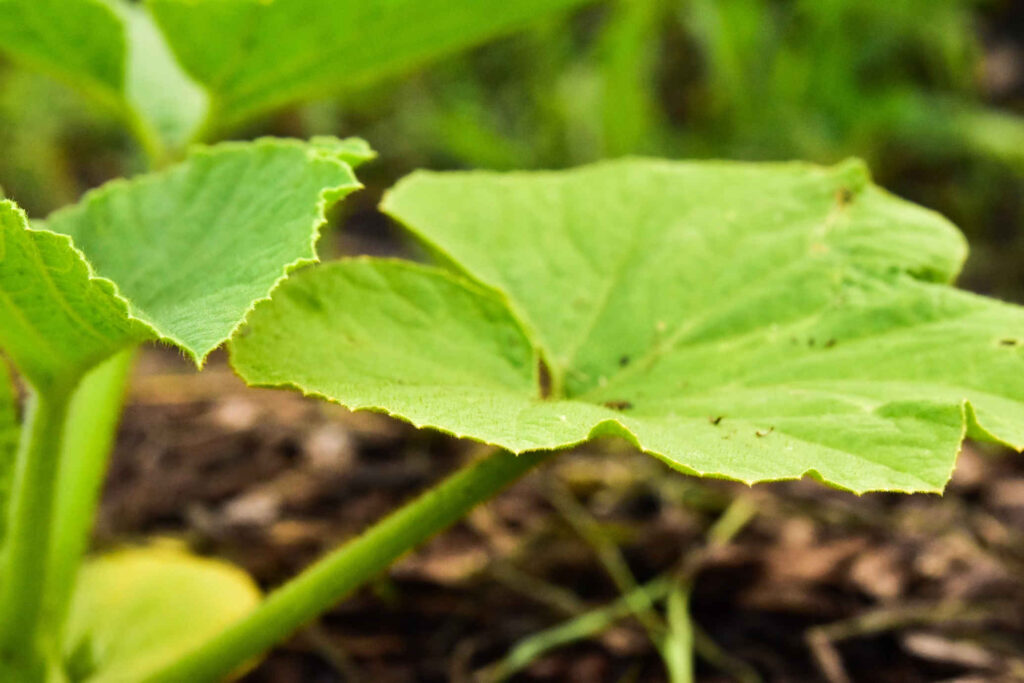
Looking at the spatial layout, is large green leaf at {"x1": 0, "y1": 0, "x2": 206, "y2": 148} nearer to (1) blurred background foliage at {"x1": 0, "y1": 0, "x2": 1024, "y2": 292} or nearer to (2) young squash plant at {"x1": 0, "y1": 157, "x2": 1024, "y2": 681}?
(2) young squash plant at {"x1": 0, "y1": 157, "x2": 1024, "y2": 681}

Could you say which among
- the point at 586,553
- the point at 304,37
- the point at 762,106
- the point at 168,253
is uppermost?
the point at 304,37

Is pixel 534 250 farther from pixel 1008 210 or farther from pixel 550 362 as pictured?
pixel 1008 210

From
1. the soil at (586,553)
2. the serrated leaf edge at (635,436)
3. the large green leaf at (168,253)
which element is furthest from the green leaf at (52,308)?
the soil at (586,553)

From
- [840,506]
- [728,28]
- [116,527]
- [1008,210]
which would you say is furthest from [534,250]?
[1008,210]

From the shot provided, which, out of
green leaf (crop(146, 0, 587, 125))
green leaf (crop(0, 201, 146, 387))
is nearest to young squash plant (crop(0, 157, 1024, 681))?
green leaf (crop(0, 201, 146, 387))

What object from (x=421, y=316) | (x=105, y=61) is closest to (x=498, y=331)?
(x=421, y=316)

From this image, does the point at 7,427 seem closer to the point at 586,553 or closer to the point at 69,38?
the point at 69,38
